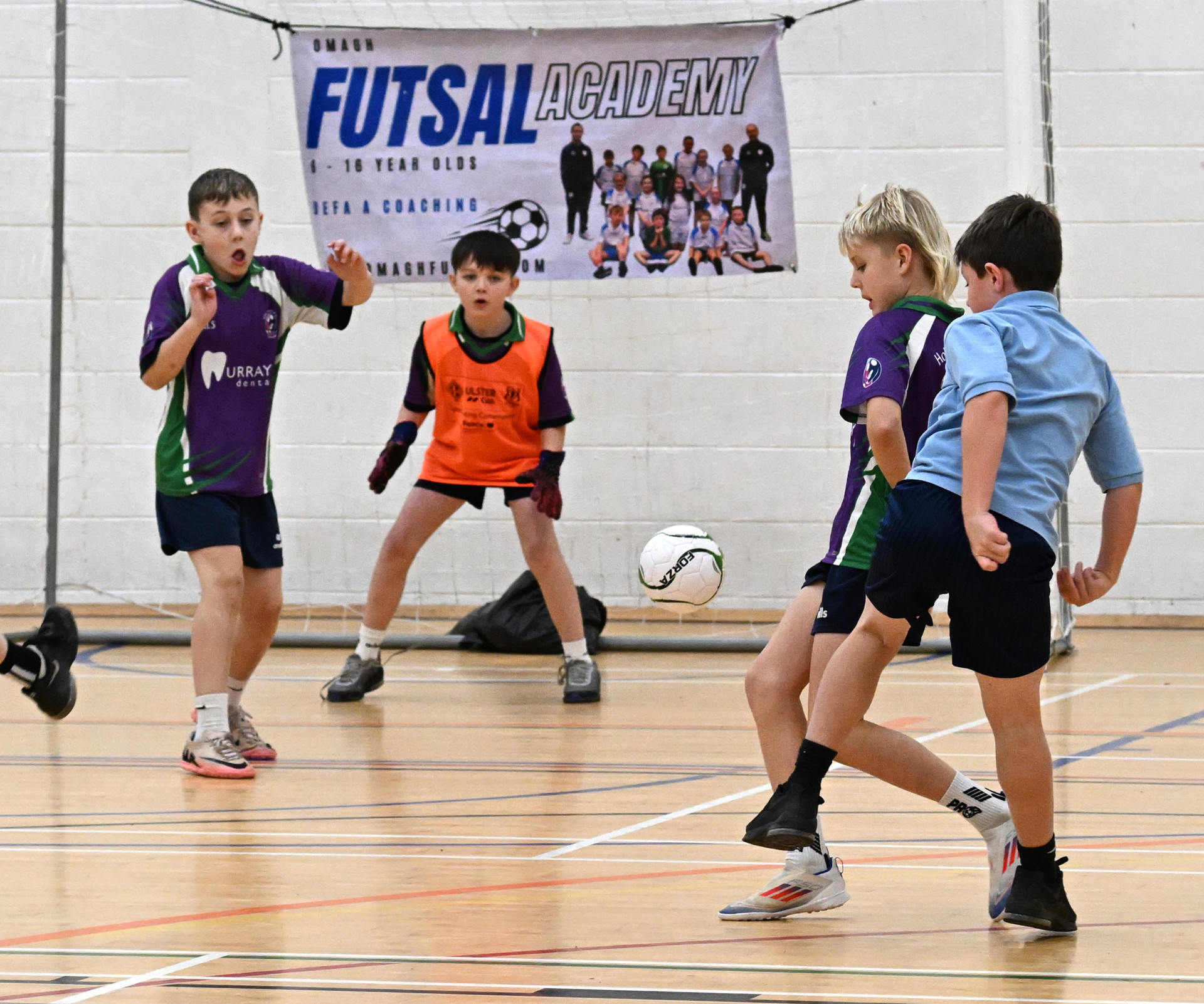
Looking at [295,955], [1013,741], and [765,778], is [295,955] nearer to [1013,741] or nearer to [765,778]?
[1013,741]

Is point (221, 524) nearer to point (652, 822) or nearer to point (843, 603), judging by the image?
point (652, 822)

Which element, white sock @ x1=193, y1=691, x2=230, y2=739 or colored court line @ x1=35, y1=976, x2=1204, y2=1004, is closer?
colored court line @ x1=35, y1=976, x2=1204, y2=1004

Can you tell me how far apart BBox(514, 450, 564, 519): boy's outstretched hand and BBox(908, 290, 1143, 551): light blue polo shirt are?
3.25m

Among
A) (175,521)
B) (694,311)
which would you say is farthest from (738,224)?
(175,521)

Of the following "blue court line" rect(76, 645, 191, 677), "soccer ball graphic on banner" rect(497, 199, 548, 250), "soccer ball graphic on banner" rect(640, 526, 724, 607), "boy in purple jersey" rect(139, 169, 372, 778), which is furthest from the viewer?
"soccer ball graphic on banner" rect(497, 199, 548, 250)

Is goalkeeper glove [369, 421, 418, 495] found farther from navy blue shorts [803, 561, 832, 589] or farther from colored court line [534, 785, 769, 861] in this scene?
navy blue shorts [803, 561, 832, 589]

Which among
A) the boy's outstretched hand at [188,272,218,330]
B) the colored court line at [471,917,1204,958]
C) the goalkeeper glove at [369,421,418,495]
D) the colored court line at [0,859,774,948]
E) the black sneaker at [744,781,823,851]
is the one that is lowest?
the colored court line at [471,917,1204,958]

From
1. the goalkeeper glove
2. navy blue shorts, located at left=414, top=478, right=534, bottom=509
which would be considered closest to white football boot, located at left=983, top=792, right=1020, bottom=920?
navy blue shorts, located at left=414, top=478, right=534, bottom=509

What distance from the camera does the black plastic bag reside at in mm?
7734

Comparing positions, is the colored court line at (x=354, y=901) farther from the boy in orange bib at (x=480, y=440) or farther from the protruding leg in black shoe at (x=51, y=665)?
the boy in orange bib at (x=480, y=440)

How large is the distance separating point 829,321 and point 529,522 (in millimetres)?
2767

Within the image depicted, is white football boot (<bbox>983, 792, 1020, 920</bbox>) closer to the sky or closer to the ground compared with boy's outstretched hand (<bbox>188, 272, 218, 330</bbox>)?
closer to the ground

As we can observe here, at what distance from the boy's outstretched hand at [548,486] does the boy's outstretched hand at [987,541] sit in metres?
3.46

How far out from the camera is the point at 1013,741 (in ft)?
9.64
